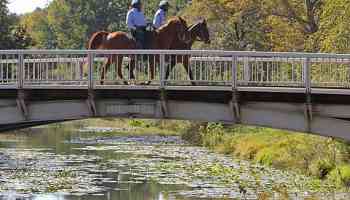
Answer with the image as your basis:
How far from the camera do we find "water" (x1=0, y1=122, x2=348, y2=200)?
127ft

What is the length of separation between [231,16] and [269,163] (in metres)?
21.1

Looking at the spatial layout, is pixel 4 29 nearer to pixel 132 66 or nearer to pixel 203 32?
pixel 203 32

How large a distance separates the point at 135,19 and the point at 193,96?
430 centimetres

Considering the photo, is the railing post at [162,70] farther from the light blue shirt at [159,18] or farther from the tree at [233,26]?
the tree at [233,26]

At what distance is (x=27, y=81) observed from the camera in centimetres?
2997

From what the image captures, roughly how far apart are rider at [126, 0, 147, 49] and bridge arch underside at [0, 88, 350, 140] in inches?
125

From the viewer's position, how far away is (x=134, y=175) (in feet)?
149

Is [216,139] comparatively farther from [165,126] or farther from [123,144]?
[165,126]

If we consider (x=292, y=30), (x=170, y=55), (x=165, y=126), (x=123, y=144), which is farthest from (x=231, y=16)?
(x=170, y=55)

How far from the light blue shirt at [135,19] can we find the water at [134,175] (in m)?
8.16

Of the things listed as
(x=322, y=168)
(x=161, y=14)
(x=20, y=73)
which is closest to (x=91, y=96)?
(x=20, y=73)

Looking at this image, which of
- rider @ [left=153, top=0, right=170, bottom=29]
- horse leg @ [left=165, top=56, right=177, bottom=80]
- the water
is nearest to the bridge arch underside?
horse leg @ [left=165, top=56, right=177, bottom=80]

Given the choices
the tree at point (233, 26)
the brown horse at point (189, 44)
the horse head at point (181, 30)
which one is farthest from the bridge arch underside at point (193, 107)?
the tree at point (233, 26)

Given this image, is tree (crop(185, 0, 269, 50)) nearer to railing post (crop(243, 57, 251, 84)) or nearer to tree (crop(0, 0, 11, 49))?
tree (crop(0, 0, 11, 49))
